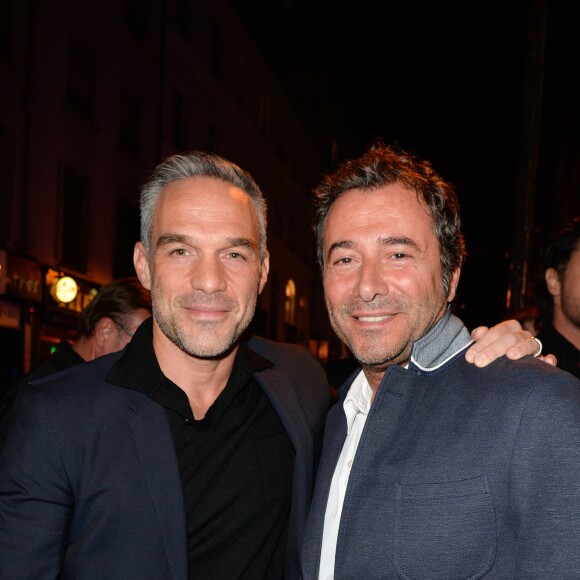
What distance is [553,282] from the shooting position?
4.45 m

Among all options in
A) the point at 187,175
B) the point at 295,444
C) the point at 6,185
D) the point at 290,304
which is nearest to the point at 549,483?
the point at 295,444

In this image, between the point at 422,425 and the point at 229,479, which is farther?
the point at 229,479

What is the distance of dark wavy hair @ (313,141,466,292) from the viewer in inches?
111

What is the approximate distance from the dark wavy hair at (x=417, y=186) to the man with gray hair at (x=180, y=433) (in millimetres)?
513

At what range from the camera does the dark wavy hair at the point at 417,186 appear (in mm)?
2824

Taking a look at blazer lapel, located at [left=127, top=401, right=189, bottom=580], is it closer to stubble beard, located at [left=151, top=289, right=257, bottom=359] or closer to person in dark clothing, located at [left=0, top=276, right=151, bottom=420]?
stubble beard, located at [left=151, top=289, right=257, bottom=359]

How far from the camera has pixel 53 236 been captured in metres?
12.4

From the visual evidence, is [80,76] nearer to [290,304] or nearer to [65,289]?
[65,289]

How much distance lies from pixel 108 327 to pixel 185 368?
8.16 feet

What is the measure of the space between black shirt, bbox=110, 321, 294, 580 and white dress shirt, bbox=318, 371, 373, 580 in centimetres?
44

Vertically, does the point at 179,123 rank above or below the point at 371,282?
above

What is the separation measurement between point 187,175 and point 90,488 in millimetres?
1530

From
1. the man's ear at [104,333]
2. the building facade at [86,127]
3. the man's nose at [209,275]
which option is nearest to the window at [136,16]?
the building facade at [86,127]

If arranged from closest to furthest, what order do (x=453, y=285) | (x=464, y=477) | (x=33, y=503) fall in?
(x=464, y=477) → (x=33, y=503) → (x=453, y=285)
